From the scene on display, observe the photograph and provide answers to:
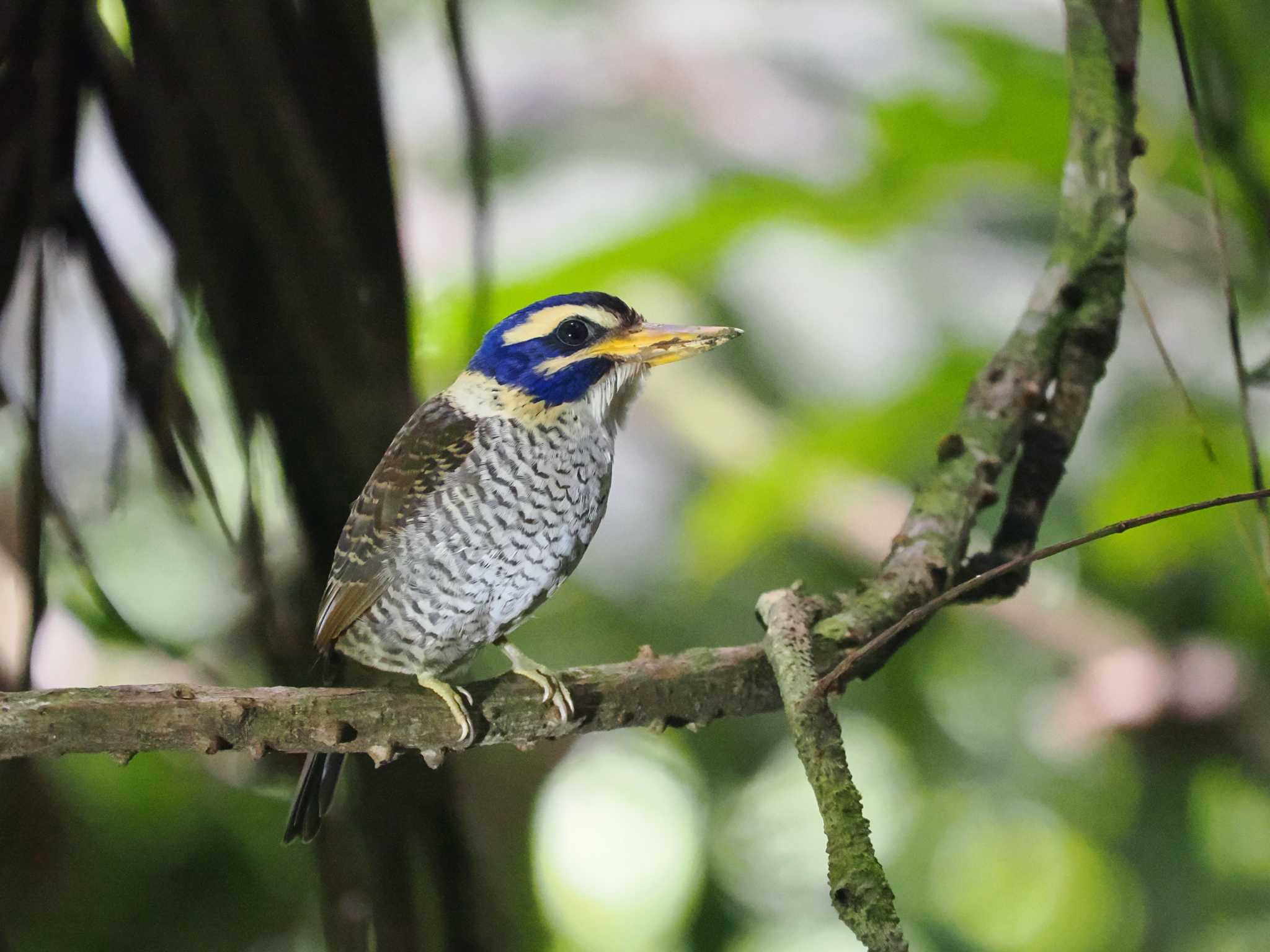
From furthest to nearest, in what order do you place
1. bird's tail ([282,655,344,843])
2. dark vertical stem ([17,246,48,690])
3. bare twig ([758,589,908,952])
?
bird's tail ([282,655,344,843])
dark vertical stem ([17,246,48,690])
bare twig ([758,589,908,952])

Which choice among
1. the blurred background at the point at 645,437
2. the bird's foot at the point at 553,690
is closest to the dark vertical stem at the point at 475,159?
the blurred background at the point at 645,437

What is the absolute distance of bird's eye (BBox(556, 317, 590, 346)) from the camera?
0.89 m

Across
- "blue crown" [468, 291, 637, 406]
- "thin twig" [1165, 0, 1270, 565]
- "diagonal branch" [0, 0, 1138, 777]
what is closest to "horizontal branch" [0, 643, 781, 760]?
"diagonal branch" [0, 0, 1138, 777]

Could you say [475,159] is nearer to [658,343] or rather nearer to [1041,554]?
[658,343]

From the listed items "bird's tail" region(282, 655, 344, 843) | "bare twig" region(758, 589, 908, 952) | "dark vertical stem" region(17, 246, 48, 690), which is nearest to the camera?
"bare twig" region(758, 589, 908, 952)

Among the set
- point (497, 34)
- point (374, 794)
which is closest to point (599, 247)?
point (374, 794)

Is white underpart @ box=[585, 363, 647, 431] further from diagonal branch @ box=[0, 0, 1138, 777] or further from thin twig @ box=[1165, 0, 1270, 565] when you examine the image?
thin twig @ box=[1165, 0, 1270, 565]

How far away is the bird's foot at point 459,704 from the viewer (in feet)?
2.78

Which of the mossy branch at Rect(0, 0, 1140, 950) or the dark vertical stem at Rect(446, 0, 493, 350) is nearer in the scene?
the mossy branch at Rect(0, 0, 1140, 950)

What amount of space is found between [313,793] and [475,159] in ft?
1.67

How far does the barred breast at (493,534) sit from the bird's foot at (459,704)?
0.22 feet

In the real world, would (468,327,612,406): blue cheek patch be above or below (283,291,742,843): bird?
above

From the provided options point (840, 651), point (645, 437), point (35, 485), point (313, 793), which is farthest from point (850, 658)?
point (645, 437)

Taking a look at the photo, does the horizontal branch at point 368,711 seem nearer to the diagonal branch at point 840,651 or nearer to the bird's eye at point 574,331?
the diagonal branch at point 840,651
